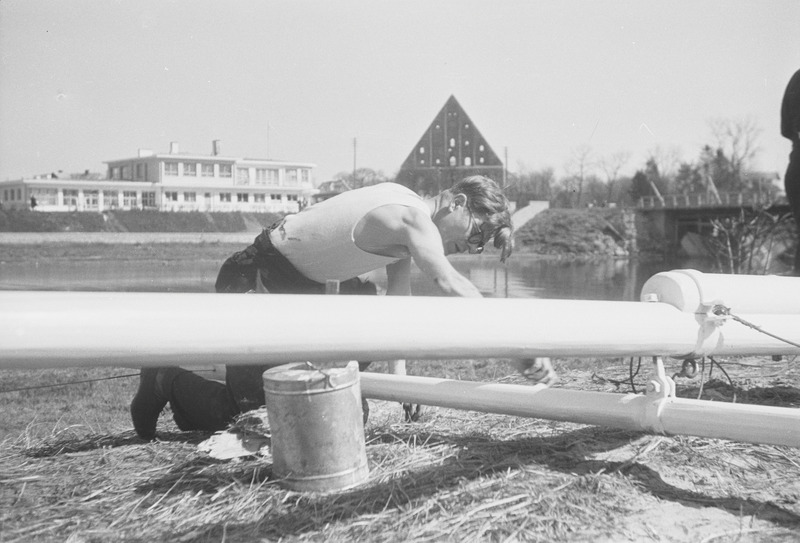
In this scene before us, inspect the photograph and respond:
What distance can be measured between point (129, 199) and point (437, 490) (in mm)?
72467

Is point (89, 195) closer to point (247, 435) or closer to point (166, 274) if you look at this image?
point (166, 274)

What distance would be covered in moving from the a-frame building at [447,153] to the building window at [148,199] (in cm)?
2977

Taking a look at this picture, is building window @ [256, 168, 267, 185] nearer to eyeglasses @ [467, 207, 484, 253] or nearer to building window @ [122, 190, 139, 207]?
building window @ [122, 190, 139, 207]

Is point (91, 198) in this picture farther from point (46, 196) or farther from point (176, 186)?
point (176, 186)

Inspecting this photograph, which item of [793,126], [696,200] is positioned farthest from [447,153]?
[793,126]

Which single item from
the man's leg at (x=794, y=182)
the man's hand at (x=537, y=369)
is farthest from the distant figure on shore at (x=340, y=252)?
the man's leg at (x=794, y=182)

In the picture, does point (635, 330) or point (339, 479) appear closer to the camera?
point (339, 479)

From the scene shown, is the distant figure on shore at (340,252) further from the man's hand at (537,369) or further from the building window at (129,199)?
the building window at (129,199)

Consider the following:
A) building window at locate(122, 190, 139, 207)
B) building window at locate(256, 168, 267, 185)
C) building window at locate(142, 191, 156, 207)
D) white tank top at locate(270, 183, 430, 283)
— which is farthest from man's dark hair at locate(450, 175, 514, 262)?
building window at locate(256, 168, 267, 185)

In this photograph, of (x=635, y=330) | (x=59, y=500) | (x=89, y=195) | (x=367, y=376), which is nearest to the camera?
(x=59, y=500)

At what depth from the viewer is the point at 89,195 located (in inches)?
2714

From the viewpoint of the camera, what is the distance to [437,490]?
2.46 metres

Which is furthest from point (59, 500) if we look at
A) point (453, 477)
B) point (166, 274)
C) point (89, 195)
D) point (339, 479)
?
point (89, 195)

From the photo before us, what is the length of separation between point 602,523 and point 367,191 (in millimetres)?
1763
